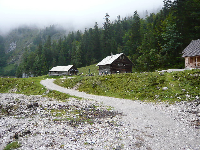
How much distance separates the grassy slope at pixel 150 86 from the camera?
741 inches

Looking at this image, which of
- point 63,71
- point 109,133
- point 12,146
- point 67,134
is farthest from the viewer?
point 63,71

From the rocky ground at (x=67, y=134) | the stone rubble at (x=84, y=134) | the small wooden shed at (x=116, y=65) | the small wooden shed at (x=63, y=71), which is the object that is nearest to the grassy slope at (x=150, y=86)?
the stone rubble at (x=84, y=134)

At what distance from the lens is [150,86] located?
74.6ft

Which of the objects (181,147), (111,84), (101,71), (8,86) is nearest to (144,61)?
(101,71)

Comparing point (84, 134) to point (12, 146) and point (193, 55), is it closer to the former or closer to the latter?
point (12, 146)

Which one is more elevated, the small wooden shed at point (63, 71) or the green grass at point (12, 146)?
the small wooden shed at point (63, 71)

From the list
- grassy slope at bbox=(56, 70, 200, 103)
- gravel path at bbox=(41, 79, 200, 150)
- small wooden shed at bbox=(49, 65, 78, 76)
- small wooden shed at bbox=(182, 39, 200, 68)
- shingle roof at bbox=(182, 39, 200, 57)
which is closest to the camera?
gravel path at bbox=(41, 79, 200, 150)

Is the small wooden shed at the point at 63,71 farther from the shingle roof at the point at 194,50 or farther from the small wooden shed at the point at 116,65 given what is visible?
the shingle roof at the point at 194,50

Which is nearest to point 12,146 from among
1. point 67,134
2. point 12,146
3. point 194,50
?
point 12,146

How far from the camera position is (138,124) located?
10711mm

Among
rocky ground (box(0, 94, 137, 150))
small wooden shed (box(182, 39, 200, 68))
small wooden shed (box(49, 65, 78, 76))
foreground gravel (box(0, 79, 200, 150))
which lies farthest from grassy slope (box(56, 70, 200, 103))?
small wooden shed (box(49, 65, 78, 76))

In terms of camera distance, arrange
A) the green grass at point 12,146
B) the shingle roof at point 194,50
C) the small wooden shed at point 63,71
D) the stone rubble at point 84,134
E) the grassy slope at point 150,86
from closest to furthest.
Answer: the green grass at point 12,146, the stone rubble at point 84,134, the grassy slope at point 150,86, the shingle roof at point 194,50, the small wooden shed at point 63,71

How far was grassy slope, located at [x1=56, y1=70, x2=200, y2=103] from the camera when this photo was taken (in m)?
18.8

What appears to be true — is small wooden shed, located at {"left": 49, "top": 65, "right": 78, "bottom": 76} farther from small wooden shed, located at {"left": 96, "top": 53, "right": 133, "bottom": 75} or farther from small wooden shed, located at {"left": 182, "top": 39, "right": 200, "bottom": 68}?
small wooden shed, located at {"left": 182, "top": 39, "right": 200, "bottom": 68}
